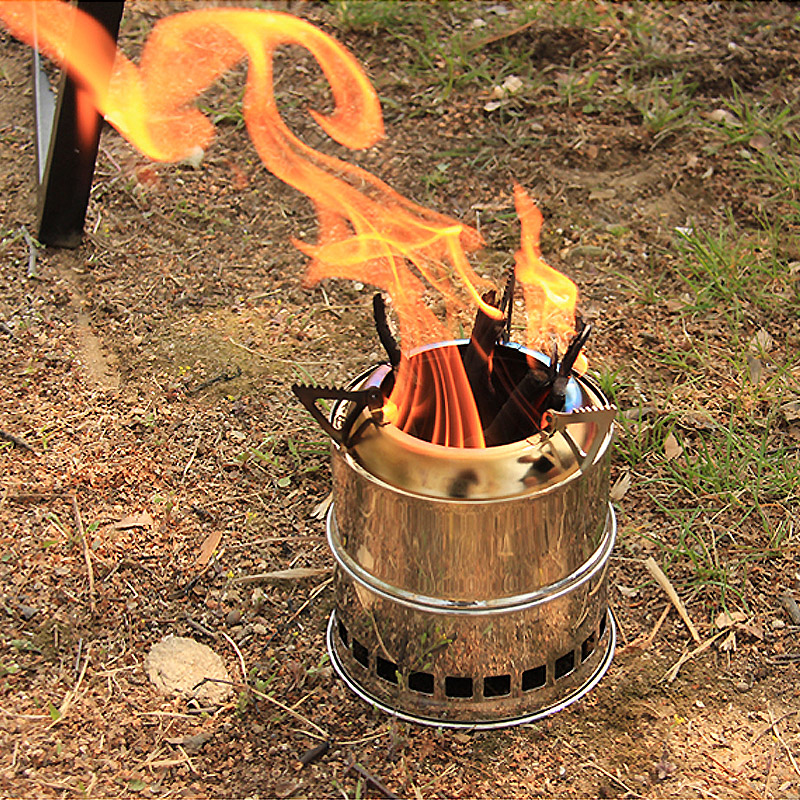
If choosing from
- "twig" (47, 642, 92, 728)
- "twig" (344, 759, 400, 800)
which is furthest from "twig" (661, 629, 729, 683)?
"twig" (47, 642, 92, 728)

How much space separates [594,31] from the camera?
16.9ft

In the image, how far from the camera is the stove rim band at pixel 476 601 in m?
2.38

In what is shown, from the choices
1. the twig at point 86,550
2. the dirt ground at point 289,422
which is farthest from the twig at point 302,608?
the twig at point 86,550

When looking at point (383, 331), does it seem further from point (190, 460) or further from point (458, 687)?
point (190, 460)

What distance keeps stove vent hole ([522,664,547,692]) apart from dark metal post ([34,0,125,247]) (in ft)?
7.79

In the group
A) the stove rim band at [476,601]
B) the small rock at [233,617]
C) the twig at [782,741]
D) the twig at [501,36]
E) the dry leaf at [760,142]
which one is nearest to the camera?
the stove rim band at [476,601]

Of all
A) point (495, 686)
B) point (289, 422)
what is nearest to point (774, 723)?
point (495, 686)

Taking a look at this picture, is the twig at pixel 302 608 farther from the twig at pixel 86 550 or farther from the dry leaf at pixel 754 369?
the dry leaf at pixel 754 369

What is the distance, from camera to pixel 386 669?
2.57 meters

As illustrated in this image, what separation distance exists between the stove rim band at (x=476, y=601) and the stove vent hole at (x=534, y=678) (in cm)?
22

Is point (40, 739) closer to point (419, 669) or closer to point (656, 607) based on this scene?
point (419, 669)

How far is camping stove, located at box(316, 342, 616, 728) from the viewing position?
7.47 ft

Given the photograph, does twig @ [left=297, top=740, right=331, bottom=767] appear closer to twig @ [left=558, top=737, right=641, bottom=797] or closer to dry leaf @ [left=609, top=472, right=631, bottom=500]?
twig @ [left=558, top=737, right=641, bottom=797]

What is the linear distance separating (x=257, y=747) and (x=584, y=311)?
198 cm
